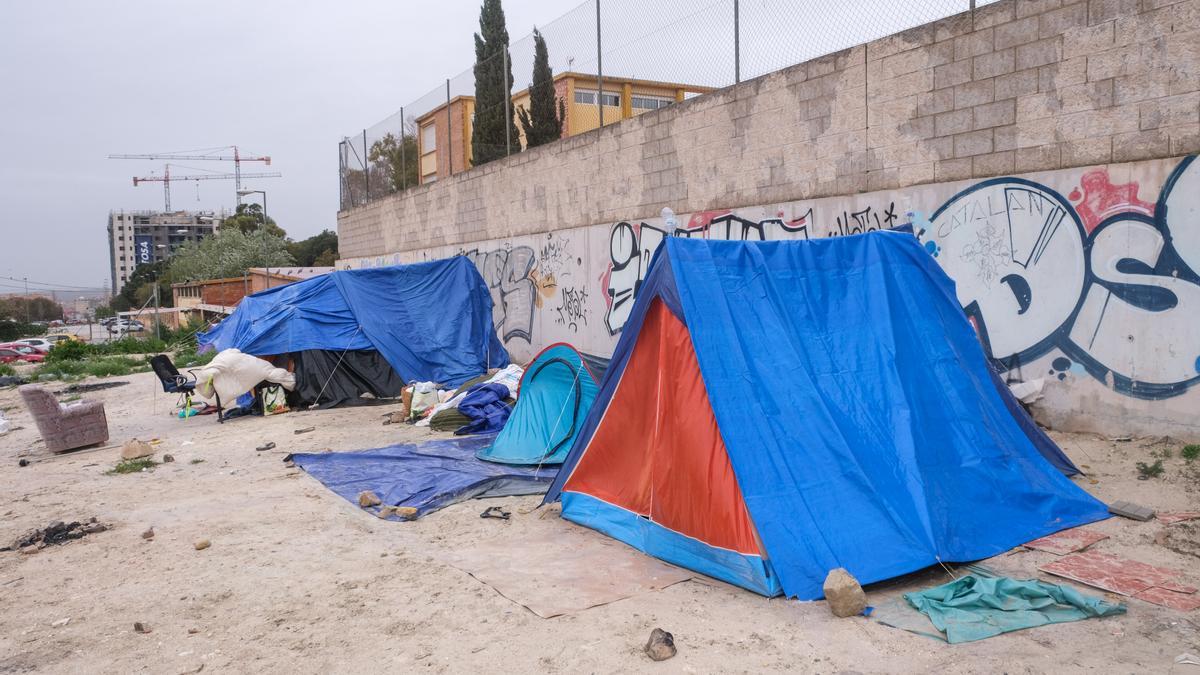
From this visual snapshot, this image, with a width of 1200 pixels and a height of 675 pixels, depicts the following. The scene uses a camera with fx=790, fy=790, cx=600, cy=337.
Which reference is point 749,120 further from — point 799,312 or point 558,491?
point 558,491

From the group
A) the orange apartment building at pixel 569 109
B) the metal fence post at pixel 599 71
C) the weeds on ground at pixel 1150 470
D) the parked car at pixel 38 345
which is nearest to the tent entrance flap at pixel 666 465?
the weeds on ground at pixel 1150 470

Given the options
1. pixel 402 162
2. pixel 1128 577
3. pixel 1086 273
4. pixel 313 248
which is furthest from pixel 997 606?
pixel 313 248

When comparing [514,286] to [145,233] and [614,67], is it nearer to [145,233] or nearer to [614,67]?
[614,67]

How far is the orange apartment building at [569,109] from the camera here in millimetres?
11477

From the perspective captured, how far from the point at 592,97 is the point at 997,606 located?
10.9 m

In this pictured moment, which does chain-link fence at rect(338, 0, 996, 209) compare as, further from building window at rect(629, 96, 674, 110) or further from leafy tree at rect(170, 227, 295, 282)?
leafy tree at rect(170, 227, 295, 282)

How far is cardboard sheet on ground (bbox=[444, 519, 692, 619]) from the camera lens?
430cm

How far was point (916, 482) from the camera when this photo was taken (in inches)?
178

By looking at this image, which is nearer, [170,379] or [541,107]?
[170,379]

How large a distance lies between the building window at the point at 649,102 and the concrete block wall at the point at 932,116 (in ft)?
0.80

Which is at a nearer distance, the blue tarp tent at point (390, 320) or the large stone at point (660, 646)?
the large stone at point (660, 646)

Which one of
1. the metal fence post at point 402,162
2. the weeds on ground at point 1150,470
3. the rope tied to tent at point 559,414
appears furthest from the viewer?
the metal fence post at point 402,162

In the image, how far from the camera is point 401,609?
169 inches

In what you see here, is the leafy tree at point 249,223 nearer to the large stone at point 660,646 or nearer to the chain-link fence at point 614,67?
the chain-link fence at point 614,67
